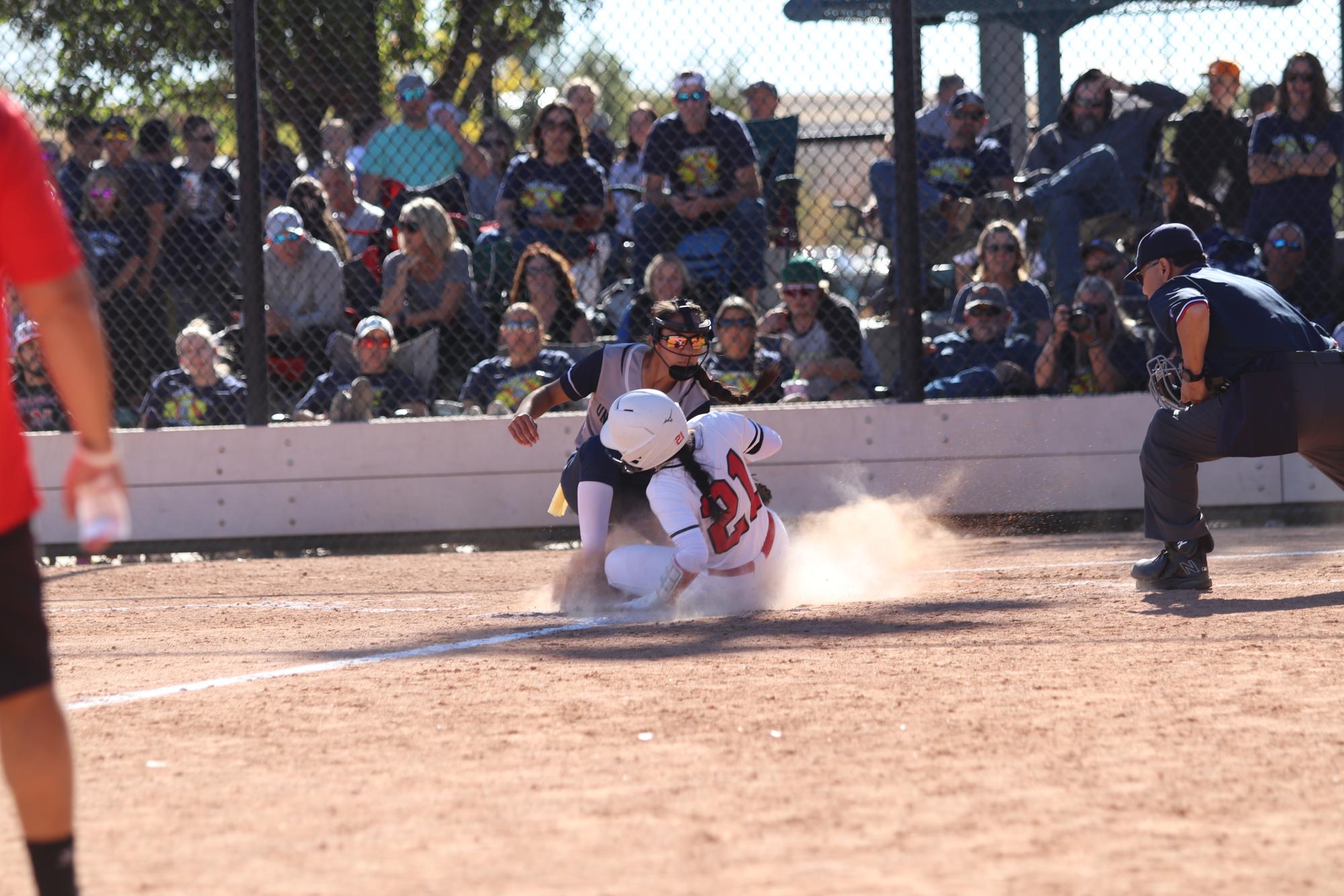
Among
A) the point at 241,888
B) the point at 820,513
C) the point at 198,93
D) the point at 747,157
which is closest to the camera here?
the point at 241,888

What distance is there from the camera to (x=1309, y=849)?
10.5ft

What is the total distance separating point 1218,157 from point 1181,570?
4449 mm

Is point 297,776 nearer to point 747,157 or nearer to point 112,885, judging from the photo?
point 112,885

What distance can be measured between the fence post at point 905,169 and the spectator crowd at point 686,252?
0.27 feet

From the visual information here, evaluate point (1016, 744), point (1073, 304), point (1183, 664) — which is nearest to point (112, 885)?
point (1016, 744)

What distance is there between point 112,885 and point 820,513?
21.9ft

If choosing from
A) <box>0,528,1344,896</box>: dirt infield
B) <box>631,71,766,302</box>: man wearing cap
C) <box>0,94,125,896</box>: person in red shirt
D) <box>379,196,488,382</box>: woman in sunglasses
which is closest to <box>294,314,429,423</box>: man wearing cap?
<box>379,196,488,382</box>: woman in sunglasses

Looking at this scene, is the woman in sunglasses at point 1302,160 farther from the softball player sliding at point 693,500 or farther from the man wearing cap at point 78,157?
the man wearing cap at point 78,157

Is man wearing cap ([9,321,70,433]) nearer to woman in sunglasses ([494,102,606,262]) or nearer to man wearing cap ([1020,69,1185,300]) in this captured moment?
woman in sunglasses ([494,102,606,262])

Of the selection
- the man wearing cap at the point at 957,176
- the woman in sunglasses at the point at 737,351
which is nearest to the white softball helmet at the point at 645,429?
the woman in sunglasses at the point at 737,351

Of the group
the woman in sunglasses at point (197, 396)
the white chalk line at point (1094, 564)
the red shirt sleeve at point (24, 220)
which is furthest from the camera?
the woman in sunglasses at point (197, 396)

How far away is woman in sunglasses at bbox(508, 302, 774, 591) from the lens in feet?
22.7

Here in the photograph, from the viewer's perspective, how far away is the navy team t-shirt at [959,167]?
415 inches

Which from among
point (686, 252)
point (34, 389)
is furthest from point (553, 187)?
point (34, 389)
